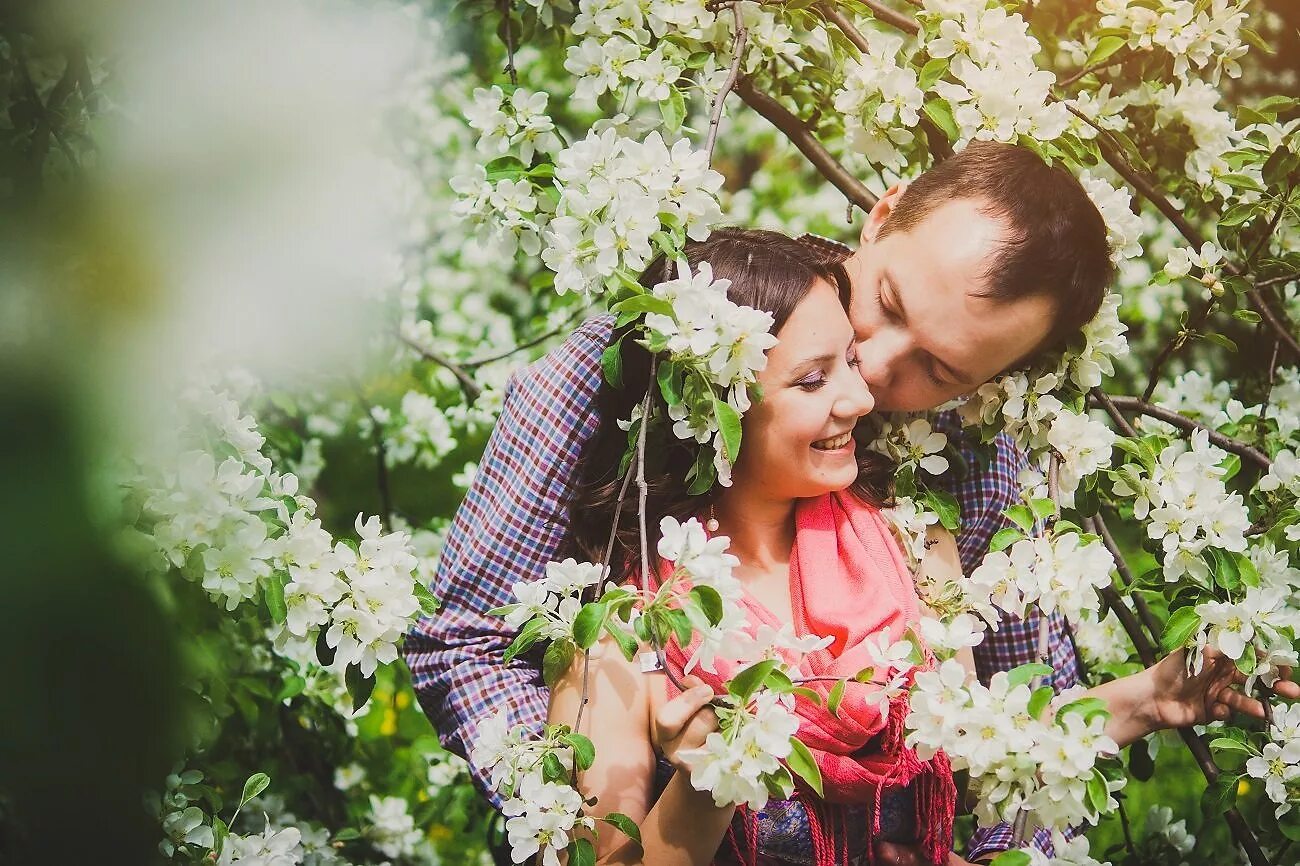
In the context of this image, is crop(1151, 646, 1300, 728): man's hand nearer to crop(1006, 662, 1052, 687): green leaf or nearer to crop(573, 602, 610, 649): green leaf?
crop(1006, 662, 1052, 687): green leaf

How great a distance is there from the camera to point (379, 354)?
10.8ft

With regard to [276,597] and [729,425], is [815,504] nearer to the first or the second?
[729,425]

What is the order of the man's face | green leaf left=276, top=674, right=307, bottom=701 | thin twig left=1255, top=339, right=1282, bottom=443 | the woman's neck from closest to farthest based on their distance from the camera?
the man's face
the woman's neck
thin twig left=1255, top=339, right=1282, bottom=443
green leaf left=276, top=674, right=307, bottom=701

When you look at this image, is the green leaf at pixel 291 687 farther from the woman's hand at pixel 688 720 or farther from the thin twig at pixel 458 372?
the woman's hand at pixel 688 720

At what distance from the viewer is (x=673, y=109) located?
70.7 inches

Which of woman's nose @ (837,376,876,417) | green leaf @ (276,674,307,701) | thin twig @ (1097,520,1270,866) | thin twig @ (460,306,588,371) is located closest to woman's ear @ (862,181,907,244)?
woman's nose @ (837,376,876,417)

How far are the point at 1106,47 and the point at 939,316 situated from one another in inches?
26.9

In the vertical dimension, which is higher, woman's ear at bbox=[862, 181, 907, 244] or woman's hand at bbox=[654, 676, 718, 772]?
woman's ear at bbox=[862, 181, 907, 244]

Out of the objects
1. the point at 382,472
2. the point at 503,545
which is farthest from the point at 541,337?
the point at 503,545

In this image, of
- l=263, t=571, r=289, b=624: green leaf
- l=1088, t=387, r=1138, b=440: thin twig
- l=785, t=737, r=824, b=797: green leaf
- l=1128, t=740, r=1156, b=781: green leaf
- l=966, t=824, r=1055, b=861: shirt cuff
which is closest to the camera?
l=785, t=737, r=824, b=797: green leaf

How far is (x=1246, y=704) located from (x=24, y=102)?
6.23 ft

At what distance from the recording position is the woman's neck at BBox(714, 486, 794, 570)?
5.97ft

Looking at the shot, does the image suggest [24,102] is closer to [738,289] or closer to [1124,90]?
[738,289]

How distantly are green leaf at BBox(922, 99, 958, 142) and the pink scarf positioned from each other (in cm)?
59
